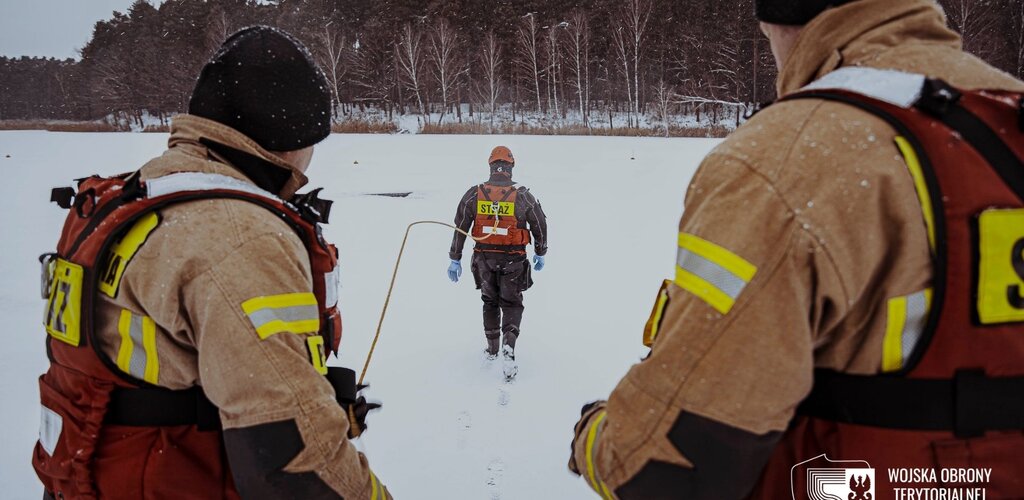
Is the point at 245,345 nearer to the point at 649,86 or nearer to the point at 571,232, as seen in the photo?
the point at 571,232

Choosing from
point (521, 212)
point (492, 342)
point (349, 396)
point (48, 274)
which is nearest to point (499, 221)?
point (521, 212)

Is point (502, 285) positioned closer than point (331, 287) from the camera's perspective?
No

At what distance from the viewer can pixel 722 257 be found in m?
1.04

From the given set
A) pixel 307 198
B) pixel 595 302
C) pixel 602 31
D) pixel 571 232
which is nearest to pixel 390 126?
pixel 602 31

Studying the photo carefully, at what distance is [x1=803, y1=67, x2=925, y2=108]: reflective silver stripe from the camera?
1029 millimetres

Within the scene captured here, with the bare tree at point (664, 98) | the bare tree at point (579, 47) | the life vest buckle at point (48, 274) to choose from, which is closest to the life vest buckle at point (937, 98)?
the life vest buckle at point (48, 274)

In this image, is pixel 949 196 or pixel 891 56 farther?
pixel 891 56

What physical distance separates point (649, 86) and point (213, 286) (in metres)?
38.4

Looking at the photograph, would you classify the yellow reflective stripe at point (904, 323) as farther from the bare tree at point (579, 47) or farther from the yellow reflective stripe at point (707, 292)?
the bare tree at point (579, 47)

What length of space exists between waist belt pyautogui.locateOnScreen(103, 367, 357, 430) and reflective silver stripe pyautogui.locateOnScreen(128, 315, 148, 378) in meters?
0.06

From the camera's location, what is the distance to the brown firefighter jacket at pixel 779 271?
0.98 m

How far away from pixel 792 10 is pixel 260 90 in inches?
52.8

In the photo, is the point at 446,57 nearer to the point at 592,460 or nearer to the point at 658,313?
the point at 658,313

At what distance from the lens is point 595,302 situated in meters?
7.80
